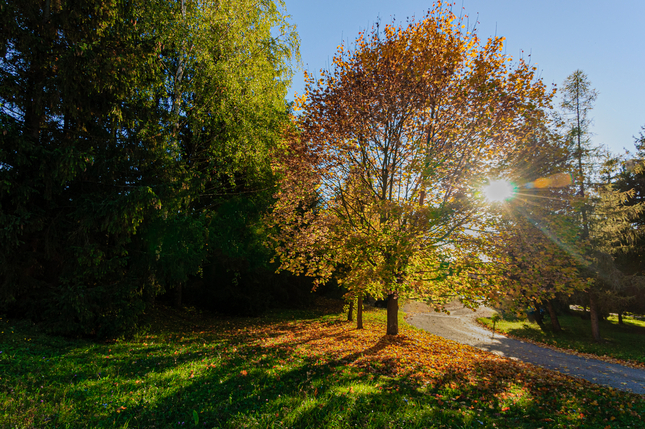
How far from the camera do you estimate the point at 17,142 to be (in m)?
7.49

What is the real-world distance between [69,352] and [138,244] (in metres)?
4.02

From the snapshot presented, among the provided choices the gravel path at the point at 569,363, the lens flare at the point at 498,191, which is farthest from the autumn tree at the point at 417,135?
the gravel path at the point at 569,363

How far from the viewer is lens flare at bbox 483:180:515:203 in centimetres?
891

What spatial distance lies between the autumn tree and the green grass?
44.5 feet

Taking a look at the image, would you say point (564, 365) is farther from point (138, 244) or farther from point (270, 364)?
point (138, 244)

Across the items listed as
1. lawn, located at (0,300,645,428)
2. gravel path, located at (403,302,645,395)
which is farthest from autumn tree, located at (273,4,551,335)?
gravel path, located at (403,302,645,395)

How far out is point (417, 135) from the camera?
10133 millimetres

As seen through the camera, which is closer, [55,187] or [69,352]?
[69,352]

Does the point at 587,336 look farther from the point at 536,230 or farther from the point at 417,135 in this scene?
the point at 417,135

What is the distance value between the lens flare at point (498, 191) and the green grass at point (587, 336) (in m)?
12.8

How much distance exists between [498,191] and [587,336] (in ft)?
66.6

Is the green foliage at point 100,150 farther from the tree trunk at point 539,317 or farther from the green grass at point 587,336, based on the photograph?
the tree trunk at point 539,317

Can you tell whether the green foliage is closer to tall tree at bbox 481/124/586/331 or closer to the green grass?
tall tree at bbox 481/124/586/331

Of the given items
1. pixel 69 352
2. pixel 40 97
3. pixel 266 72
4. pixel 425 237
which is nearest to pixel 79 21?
pixel 40 97
